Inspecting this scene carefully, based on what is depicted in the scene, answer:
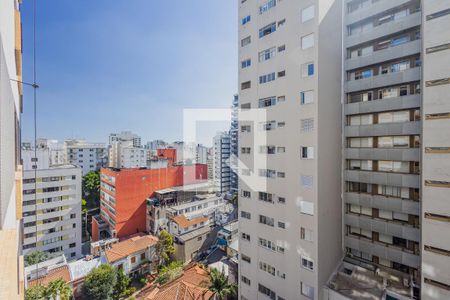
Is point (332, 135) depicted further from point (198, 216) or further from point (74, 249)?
point (74, 249)

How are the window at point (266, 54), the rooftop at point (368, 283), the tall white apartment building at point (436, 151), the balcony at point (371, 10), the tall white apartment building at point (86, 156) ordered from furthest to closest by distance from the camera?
1. the tall white apartment building at point (86, 156)
2. the window at point (266, 54)
3. the balcony at point (371, 10)
4. the rooftop at point (368, 283)
5. the tall white apartment building at point (436, 151)

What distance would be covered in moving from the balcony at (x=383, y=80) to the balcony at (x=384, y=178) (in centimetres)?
489

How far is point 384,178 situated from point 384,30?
8.15m

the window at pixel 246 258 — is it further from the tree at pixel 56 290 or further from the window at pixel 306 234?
the tree at pixel 56 290

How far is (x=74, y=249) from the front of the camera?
29781 millimetres

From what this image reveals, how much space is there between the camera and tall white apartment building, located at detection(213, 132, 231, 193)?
206 feet

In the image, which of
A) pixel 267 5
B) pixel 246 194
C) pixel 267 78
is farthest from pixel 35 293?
pixel 267 5

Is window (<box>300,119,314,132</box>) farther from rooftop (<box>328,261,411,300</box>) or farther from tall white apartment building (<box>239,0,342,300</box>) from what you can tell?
rooftop (<box>328,261,411,300</box>)

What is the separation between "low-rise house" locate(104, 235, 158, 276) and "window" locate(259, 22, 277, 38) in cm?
2503

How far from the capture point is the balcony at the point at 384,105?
420 inches

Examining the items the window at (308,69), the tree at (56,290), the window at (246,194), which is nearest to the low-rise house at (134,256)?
the tree at (56,290)

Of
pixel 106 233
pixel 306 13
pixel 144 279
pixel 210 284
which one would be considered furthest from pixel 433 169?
pixel 106 233

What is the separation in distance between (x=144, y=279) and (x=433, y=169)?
2649cm

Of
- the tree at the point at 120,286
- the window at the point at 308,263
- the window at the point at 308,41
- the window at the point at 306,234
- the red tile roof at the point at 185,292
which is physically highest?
the window at the point at 308,41
